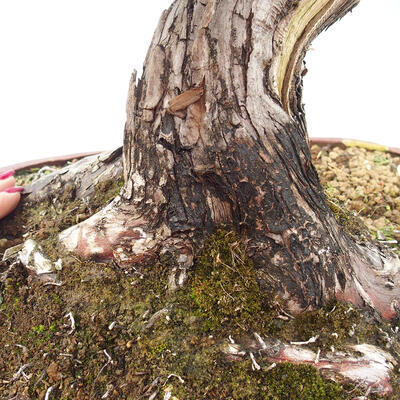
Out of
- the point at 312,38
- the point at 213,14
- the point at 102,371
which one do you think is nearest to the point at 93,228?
the point at 102,371

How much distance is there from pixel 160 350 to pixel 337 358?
514 mm

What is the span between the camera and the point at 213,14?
0.96 meters

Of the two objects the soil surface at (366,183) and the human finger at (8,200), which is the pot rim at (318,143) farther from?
the human finger at (8,200)

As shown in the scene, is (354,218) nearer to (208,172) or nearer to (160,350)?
(208,172)

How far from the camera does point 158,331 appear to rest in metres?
1.11

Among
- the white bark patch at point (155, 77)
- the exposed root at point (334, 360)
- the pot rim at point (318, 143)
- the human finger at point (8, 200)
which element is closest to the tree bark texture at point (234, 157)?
the white bark patch at point (155, 77)

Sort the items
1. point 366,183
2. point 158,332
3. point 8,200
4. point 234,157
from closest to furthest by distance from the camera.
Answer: point 234,157 → point 158,332 → point 8,200 → point 366,183

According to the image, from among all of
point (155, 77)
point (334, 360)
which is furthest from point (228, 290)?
point (155, 77)

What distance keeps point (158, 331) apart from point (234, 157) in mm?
570

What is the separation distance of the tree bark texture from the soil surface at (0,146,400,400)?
2.6 inches

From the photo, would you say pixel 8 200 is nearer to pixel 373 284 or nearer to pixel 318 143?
pixel 373 284

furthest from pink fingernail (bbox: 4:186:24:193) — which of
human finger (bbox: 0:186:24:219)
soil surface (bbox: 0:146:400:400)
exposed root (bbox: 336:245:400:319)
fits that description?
exposed root (bbox: 336:245:400:319)

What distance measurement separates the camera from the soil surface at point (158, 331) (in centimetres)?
104

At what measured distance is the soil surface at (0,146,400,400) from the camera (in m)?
1.04
